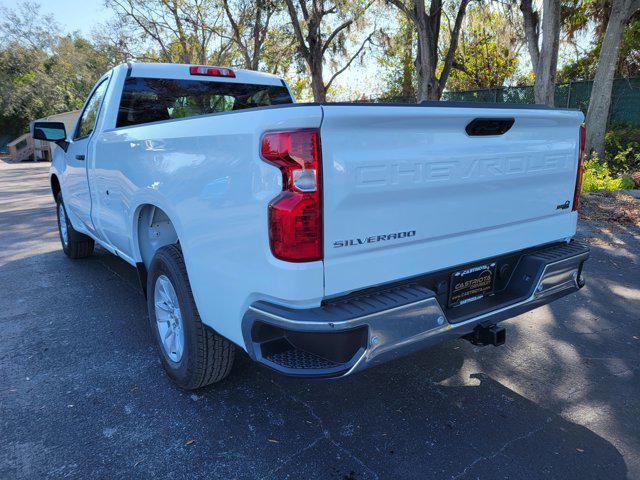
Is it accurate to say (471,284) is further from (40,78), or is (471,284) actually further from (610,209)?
(40,78)

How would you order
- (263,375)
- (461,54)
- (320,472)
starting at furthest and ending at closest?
(461,54) → (263,375) → (320,472)

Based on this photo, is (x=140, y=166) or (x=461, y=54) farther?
(x=461, y=54)

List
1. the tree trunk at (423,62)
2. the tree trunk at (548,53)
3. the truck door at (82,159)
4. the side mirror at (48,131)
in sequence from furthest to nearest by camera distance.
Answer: the tree trunk at (423,62)
the tree trunk at (548,53)
the side mirror at (48,131)
the truck door at (82,159)

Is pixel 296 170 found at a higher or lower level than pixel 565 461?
higher

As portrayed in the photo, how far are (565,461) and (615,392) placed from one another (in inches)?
34.4

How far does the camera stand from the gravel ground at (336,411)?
92.1 inches

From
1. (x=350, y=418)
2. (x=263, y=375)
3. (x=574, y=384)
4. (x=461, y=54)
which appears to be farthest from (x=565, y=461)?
(x=461, y=54)

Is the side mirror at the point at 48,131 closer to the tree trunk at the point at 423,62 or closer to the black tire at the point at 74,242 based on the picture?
the black tire at the point at 74,242

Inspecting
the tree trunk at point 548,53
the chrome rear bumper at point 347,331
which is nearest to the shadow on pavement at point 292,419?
the chrome rear bumper at point 347,331

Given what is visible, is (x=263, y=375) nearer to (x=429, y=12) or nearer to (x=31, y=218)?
(x=31, y=218)

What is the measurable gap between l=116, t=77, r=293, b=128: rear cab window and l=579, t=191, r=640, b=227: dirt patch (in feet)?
19.2

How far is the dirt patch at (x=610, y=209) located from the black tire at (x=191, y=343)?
6815 millimetres

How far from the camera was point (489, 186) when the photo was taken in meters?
2.54

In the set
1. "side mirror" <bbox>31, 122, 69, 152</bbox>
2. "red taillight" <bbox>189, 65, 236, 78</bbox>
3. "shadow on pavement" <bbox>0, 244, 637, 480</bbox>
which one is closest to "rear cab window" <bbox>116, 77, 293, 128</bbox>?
"red taillight" <bbox>189, 65, 236, 78</bbox>
